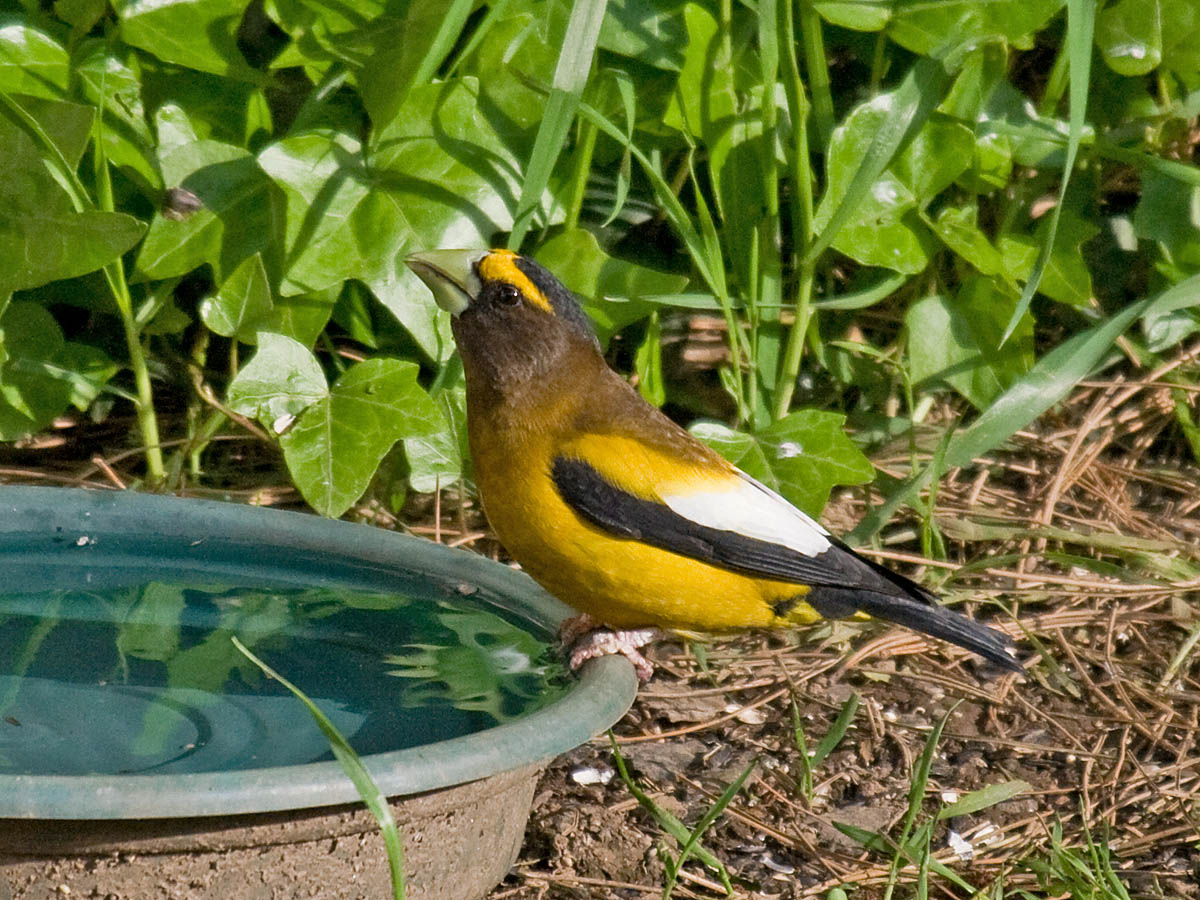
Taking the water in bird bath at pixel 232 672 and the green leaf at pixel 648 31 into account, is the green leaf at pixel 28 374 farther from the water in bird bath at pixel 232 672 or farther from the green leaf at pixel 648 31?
the green leaf at pixel 648 31

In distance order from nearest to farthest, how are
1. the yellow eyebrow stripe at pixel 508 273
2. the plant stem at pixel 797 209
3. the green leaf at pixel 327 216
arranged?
the yellow eyebrow stripe at pixel 508 273 → the green leaf at pixel 327 216 → the plant stem at pixel 797 209

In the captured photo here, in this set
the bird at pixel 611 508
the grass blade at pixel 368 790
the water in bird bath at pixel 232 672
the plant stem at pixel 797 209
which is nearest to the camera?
the grass blade at pixel 368 790

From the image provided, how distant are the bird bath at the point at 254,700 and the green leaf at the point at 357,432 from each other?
1.42 ft

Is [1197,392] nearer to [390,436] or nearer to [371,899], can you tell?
[390,436]

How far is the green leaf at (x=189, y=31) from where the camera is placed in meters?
3.79

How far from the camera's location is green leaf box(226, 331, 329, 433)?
3.79 m

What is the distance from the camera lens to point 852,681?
13.4 ft

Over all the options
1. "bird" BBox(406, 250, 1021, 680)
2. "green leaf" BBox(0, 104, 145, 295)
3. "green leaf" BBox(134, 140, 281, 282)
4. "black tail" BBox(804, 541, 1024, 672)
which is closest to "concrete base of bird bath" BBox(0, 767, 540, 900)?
"bird" BBox(406, 250, 1021, 680)

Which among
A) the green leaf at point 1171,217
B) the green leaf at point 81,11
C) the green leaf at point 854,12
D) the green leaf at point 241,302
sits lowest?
the green leaf at point 241,302

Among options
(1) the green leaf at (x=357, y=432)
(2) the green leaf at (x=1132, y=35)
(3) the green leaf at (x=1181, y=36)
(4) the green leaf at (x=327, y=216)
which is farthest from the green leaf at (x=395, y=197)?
(3) the green leaf at (x=1181, y=36)

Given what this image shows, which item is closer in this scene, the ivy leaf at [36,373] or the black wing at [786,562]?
the black wing at [786,562]

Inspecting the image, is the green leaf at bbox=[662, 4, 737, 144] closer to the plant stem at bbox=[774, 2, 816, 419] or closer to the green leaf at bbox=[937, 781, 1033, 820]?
the plant stem at bbox=[774, 2, 816, 419]

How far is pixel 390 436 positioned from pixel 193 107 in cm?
113

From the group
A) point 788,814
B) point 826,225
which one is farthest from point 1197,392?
point 788,814
